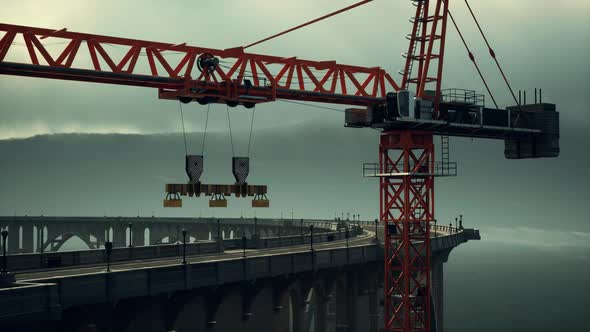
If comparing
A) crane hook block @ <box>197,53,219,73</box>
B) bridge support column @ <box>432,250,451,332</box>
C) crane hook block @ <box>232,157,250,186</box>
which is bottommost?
bridge support column @ <box>432,250,451,332</box>

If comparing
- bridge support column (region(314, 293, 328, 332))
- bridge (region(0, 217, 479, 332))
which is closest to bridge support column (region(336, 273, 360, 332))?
bridge (region(0, 217, 479, 332))

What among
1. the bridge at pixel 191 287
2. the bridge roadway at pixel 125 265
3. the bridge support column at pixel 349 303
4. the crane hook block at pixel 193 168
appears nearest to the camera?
the bridge at pixel 191 287

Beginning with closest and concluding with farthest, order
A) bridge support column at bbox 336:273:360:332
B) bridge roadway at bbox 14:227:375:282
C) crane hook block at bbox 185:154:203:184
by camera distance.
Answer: bridge roadway at bbox 14:227:375:282, crane hook block at bbox 185:154:203:184, bridge support column at bbox 336:273:360:332

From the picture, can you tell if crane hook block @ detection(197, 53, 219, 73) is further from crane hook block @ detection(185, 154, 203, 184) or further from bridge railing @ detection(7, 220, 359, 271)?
bridge railing @ detection(7, 220, 359, 271)

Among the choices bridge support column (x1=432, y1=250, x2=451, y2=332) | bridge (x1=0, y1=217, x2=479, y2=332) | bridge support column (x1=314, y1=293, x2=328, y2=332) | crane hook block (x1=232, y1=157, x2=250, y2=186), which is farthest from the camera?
bridge support column (x1=432, y1=250, x2=451, y2=332)

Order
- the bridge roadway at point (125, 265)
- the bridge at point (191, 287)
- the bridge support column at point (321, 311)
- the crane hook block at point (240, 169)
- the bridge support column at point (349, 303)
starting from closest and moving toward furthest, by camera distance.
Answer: the bridge at point (191, 287), the bridge roadway at point (125, 265), the crane hook block at point (240, 169), the bridge support column at point (321, 311), the bridge support column at point (349, 303)

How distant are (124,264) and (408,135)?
30581 mm

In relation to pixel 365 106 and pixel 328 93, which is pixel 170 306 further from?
pixel 365 106

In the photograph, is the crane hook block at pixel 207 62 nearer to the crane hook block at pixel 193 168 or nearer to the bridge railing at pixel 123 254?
the crane hook block at pixel 193 168

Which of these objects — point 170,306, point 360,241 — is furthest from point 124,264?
point 360,241

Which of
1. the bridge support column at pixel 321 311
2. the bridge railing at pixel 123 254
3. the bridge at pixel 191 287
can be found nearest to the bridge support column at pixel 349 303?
the bridge at pixel 191 287

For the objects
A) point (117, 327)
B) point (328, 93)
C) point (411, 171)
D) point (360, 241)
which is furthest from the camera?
point (360, 241)

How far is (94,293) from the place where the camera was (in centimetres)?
5022

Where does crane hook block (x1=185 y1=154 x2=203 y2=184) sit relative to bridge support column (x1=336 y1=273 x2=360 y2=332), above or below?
above
